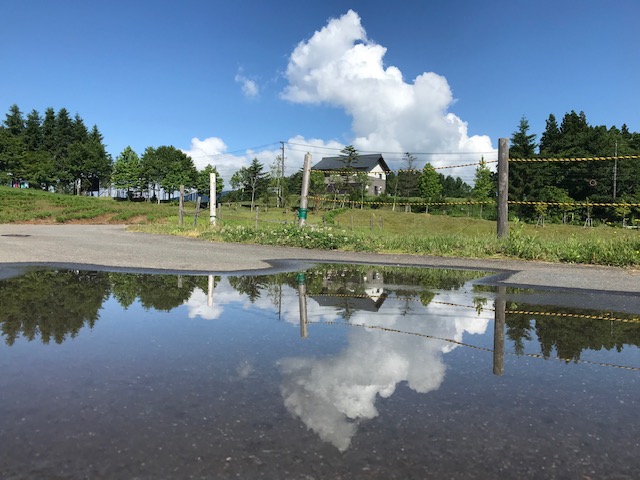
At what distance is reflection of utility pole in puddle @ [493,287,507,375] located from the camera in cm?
380

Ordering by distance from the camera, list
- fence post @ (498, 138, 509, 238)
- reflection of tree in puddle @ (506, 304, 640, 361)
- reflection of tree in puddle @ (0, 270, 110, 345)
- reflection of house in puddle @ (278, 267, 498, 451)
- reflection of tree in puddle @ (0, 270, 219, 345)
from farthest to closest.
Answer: fence post @ (498, 138, 509, 238), reflection of tree in puddle @ (0, 270, 219, 345), reflection of tree in puddle @ (0, 270, 110, 345), reflection of tree in puddle @ (506, 304, 640, 361), reflection of house in puddle @ (278, 267, 498, 451)

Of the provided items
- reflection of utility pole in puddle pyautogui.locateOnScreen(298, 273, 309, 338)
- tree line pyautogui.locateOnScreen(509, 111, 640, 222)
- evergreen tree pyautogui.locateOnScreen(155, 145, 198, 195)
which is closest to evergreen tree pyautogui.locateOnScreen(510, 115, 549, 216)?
tree line pyautogui.locateOnScreen(509, 111, 640, 222)

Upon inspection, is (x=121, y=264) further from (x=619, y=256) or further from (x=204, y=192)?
(x=204, y=192)

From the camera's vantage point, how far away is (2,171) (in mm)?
76750

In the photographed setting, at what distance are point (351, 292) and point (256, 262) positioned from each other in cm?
401

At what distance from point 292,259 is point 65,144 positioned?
101002 millimetres

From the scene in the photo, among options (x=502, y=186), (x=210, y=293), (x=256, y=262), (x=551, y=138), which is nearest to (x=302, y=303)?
(x=210, y=293)

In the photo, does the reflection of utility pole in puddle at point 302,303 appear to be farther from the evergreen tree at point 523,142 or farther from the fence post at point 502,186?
the evergreen tree at point 523,142

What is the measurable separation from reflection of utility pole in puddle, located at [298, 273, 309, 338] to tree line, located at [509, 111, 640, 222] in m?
50.0

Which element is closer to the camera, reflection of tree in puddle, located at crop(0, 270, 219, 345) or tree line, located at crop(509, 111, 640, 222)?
reflection of tree in puddle, located at crop(0, 270, 219, 345)

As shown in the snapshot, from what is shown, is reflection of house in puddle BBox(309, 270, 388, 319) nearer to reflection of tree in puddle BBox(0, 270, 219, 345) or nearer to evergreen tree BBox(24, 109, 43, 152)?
reflection of tree in puddle BBox(0, 270, 219, 345)

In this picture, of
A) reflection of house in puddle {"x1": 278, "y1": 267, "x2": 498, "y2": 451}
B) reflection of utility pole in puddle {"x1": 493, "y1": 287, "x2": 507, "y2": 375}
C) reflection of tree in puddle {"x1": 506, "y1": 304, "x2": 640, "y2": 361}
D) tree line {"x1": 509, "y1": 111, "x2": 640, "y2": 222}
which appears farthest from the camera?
tree line {"x1": 509, "y1": 111, "x2": 640, "y2": 222}

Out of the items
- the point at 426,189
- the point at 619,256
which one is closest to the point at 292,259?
the point at 619,256

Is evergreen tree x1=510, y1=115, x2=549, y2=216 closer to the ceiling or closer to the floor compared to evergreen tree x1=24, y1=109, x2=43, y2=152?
closer to the floor
